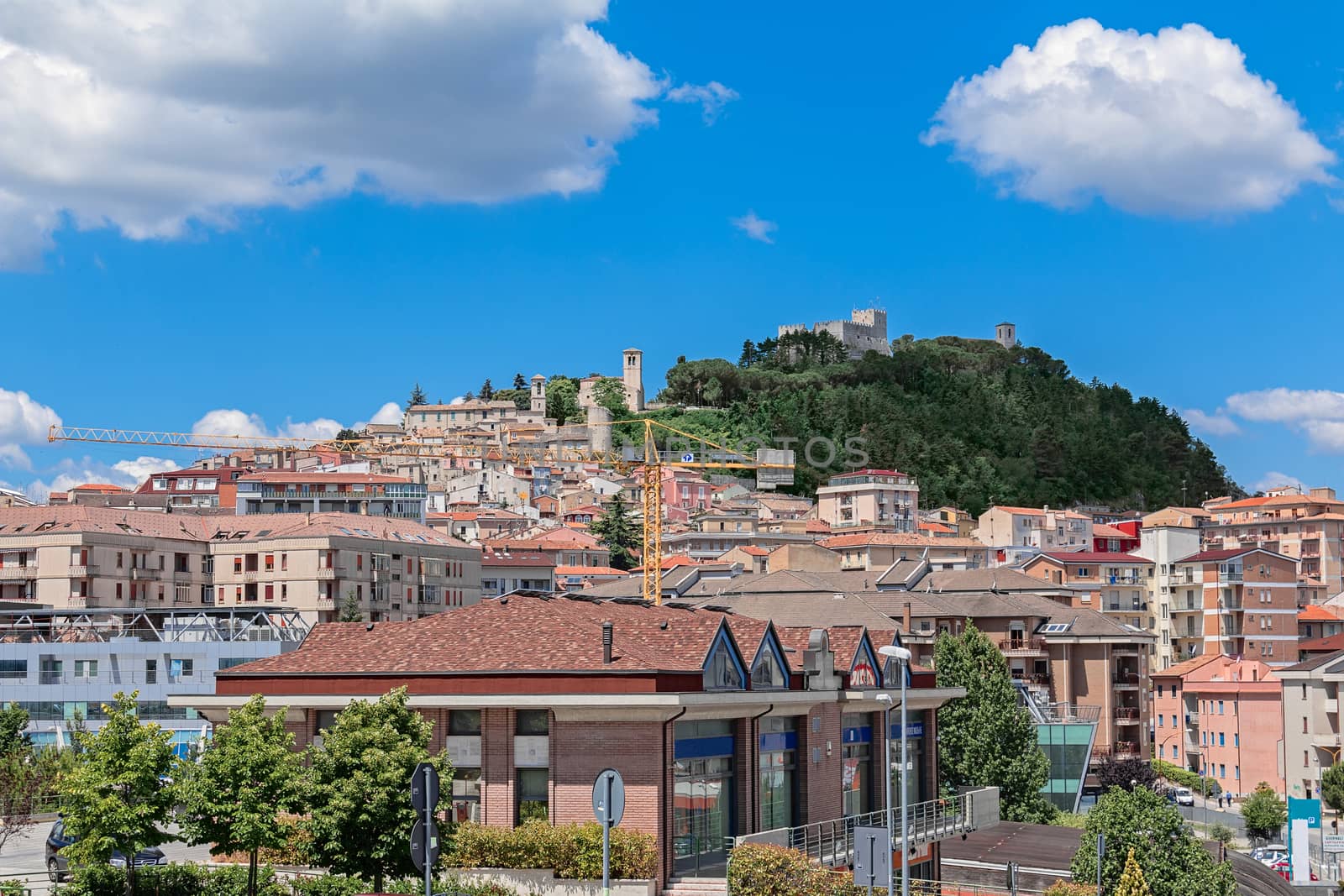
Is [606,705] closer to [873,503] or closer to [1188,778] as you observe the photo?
[1188,778]

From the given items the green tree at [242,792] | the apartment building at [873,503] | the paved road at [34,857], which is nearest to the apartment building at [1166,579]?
the apartment building at [873,503]

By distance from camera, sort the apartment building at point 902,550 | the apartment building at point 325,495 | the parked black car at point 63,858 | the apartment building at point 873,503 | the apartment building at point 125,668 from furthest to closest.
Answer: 1. the apartment building at point 873,503
2. the apartment building at point 902,550
3. the apartment building at point 325,495
4. the apartment building at point 125,668
5. the parked black car at point 63,858

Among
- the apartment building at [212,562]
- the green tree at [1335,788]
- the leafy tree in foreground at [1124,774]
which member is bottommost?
the green tree at [1335,788]

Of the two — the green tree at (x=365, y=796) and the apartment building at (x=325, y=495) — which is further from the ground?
the apartment building at (x=325, y=495)

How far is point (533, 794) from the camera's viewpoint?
32.6 m

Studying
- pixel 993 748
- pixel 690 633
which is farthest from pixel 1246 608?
pixel 690 633

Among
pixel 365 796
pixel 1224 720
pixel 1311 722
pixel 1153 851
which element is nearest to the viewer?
pixel 365 796

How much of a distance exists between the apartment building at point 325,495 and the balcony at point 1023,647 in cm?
6134

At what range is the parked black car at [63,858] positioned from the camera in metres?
30.4

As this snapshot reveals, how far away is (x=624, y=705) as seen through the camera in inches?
1245

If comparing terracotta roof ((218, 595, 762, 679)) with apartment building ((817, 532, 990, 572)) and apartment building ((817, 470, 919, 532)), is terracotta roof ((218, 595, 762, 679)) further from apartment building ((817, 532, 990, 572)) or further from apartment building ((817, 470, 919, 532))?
apartment building ((817, 470, 919, 532))

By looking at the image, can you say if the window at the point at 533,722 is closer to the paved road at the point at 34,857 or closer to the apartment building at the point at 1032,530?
the paved road at the point at 34,857

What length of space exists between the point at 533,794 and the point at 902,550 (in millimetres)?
124298

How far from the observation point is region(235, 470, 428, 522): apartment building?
138 meters
